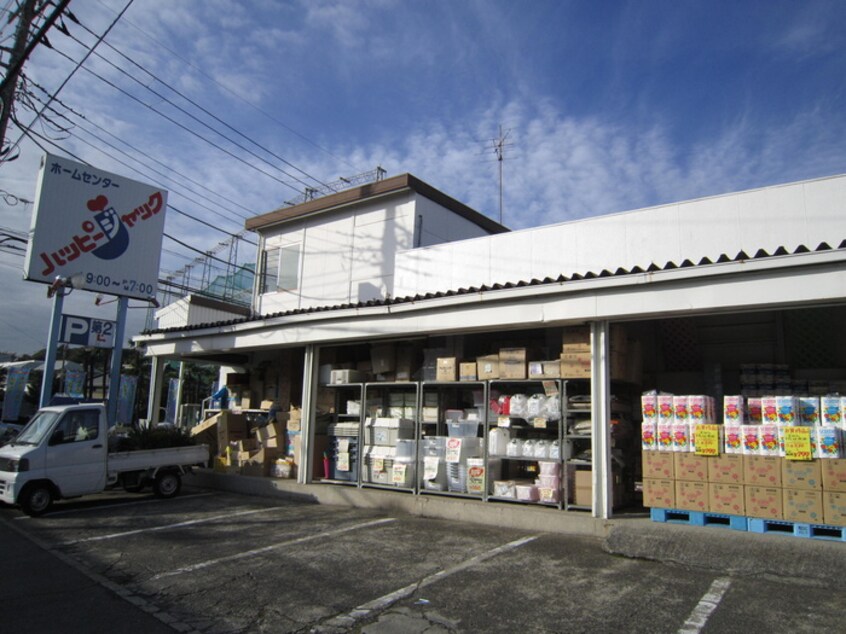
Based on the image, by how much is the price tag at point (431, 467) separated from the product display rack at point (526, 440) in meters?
1.10

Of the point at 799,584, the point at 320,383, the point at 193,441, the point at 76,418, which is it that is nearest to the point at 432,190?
the point at 320,383

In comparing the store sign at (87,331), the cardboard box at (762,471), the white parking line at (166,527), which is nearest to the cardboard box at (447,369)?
the white parking line at (166,527)

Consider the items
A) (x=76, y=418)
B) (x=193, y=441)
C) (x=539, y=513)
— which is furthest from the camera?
(x=193, y=441)

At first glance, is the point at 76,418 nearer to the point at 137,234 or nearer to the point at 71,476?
the point at 71,476

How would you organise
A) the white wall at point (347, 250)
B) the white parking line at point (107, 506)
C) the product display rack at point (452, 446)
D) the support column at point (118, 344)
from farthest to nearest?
the white wall at point (347, 250) < the support column at point (118, 344) < the white parking line at point (107, 506) < the product display rack at point (452, 446)

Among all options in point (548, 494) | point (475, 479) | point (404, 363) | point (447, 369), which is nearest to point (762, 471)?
point (548, 494)

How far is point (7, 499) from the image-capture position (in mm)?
10305

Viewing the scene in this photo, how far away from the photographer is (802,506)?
668cm

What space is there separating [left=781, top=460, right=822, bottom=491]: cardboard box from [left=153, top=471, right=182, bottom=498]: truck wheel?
36.4 ft

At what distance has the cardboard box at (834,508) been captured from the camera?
6.45 metres

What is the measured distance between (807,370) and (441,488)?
6.15m

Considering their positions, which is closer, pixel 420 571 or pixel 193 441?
pixel 420 571

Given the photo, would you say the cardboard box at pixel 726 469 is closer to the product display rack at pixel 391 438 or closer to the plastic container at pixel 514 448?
the plastic container at pixel 514 448

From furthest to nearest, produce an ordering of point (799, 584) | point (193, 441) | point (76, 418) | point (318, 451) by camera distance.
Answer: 1. point (193, 441)
2. point (318, 451)
3. point (76, 418)
4. point (799, 584)
